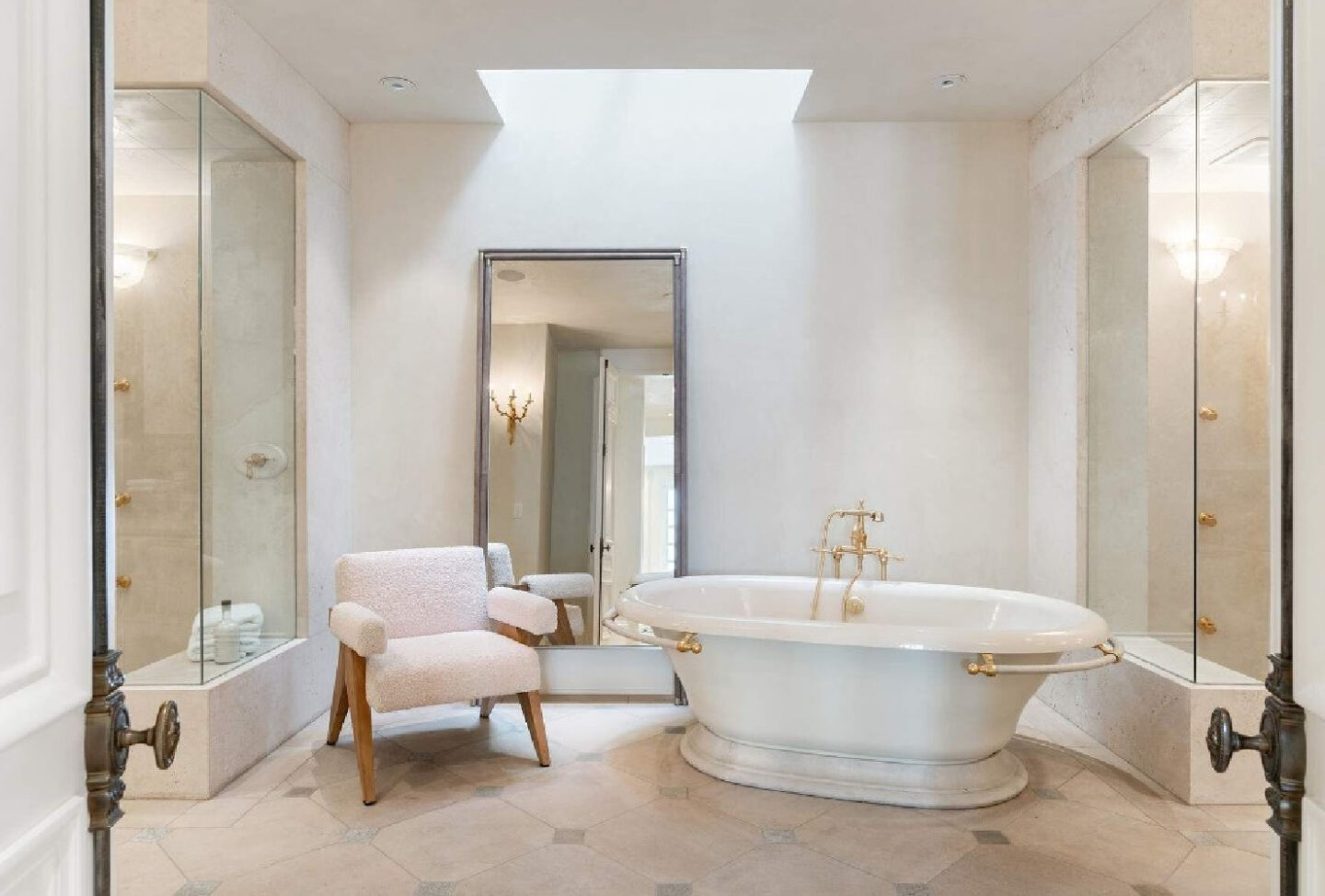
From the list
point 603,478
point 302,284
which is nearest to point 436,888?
point 603,478

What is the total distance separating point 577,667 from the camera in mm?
3938

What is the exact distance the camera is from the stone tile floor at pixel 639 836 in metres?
2.29

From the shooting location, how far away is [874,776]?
2838mm

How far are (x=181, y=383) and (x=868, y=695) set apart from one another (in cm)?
248

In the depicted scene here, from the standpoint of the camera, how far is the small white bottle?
3.04 m

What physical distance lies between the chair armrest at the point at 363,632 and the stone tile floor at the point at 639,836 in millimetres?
483

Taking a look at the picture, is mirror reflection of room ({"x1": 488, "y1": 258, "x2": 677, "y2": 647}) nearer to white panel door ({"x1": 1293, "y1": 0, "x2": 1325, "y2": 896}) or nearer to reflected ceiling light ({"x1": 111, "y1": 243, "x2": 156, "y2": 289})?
reflected ceiling light ({"x1": 111, "y1": 243, "x2": 156, "y2": 289})

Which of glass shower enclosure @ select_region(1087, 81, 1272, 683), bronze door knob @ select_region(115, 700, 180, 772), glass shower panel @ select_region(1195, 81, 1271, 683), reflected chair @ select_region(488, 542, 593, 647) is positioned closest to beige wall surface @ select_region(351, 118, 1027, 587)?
reflected chair @ select_region(488, 542, 593, 647)

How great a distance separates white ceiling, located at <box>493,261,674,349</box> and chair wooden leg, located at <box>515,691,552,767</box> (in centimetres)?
154

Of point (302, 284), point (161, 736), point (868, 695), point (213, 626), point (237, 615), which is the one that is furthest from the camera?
point (302, 284)

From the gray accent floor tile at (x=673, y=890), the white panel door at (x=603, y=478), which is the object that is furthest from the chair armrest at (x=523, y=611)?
the gray accent floor tile at (x=673, y=890)

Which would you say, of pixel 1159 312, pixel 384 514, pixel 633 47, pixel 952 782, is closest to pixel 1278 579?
pixel 952 782

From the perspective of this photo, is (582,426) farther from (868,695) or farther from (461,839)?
(461,839)

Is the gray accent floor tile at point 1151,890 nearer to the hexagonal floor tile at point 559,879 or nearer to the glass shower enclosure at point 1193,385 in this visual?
the glass shower enclosure at point 1193,385
